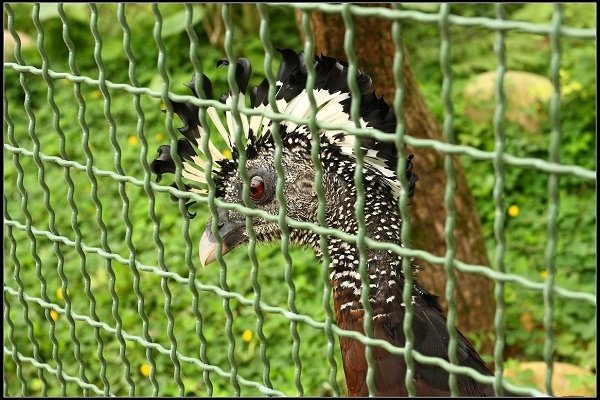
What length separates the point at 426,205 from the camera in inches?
172

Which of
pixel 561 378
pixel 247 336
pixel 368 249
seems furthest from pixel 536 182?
pixel 368 249

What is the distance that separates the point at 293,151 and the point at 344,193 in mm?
280

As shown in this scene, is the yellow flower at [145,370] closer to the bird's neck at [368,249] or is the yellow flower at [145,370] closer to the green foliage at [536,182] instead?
the bird's neck at [368,249]

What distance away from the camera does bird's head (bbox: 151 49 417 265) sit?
2.86 metres

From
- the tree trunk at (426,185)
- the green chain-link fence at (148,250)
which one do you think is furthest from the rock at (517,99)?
the tree trunk at (426,185)

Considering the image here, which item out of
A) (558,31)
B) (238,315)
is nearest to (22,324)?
(238,315)

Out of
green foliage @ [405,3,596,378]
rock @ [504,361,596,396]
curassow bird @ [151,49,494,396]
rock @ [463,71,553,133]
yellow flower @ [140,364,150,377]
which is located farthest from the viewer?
rock @ [463,71,553,133]

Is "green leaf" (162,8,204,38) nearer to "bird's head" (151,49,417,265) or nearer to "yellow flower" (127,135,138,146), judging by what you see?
"yellow flower" (127,135,138,146)

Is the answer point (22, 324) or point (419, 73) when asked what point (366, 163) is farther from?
point (419, 73)

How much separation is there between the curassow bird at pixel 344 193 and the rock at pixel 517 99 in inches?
144

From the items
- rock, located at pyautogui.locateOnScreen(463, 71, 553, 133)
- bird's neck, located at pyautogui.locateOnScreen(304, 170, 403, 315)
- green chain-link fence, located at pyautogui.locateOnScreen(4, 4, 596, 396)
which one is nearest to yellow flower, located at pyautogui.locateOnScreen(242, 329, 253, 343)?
green chain-link fence, located at pyautogui.locateOnScreen(4, 4, 596, 396)

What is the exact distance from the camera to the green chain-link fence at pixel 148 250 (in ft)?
5.48

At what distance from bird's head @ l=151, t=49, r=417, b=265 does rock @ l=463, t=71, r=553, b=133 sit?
355 centimetres

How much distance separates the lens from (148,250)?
217 inches
